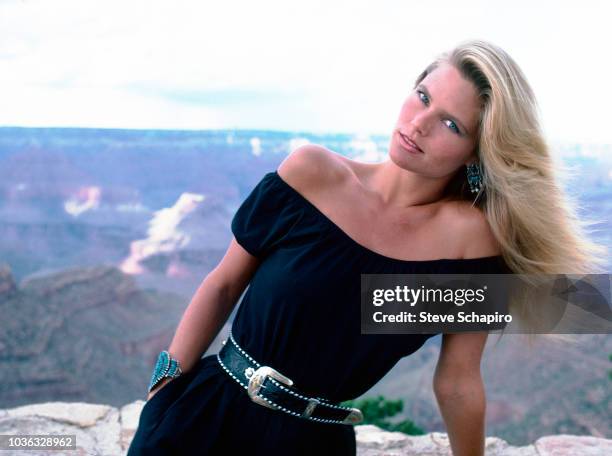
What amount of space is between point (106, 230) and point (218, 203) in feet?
4.63

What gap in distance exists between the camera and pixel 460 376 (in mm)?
1571

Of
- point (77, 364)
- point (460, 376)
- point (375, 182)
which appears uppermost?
point (375, 182)

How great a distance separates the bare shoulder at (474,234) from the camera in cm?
154

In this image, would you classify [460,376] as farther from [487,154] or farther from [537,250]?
[487,154]

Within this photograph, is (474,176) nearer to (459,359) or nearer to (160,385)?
(459,359)

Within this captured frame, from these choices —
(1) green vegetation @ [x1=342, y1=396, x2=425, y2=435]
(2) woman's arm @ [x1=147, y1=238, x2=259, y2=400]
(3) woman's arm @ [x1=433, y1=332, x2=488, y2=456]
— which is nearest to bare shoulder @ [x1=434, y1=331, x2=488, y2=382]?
(3) woman's arm @ [x1=433, y1=332, x2=488, y2=456]

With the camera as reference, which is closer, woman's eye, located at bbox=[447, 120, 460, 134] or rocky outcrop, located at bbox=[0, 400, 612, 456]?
woman's eye, located at bbox=[447, 120, 460, 134]

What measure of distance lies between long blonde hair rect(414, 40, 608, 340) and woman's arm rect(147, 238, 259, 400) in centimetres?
54

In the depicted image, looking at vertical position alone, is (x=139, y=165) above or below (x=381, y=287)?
below

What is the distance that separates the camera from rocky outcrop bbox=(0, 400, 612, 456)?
216cm

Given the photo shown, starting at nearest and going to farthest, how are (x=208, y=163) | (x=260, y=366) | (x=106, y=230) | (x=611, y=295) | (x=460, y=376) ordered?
(x=260, y=366) → (x=460, y=376) → (x=611, y=295) → (x=208, y=163) → (x=106, y=230)

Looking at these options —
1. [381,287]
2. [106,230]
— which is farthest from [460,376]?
[106,230]

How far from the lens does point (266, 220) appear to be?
156cm

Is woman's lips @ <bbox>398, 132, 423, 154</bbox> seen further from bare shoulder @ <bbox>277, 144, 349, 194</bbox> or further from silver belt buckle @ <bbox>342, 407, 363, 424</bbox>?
silver belt buckle @ <bbox>342, 407, 363, 424</bbox>
